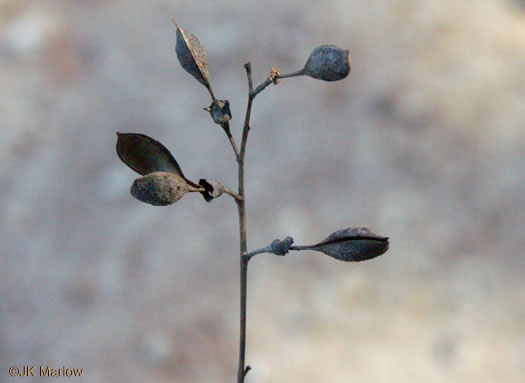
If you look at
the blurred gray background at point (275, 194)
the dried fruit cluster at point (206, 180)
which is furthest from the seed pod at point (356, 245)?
the blurred gray background at point (275, 194)

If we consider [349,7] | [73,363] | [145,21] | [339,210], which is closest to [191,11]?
[145,21]

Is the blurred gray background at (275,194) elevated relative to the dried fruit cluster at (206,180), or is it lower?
elevated

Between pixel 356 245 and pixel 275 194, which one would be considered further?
pixel 275 194

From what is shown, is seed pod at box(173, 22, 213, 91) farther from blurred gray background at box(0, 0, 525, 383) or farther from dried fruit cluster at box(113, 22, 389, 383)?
blurred gray background at box(0, 0, 525, 383)

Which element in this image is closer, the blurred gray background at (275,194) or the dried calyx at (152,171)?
the dried calyx at (152,171)

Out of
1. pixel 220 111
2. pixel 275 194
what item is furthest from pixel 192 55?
pixel 275 194

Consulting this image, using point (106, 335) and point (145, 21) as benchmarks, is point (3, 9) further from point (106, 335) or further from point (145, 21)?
point (106, 335)

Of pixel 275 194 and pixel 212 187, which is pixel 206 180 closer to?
pixel 212 187

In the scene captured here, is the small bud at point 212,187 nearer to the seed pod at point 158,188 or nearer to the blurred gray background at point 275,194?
the seed pod at point 158,188
